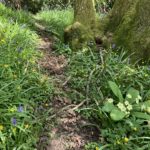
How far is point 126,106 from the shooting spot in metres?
3.71

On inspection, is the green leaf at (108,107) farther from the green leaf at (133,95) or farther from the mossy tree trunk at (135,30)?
the mossy tree trunk at (135,30)

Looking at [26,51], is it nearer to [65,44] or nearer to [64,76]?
[64,76]

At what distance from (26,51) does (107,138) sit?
6.30 ft

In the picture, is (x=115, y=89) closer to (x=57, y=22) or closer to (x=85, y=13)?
(x=85, y=13)

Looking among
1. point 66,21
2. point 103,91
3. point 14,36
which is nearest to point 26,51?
point 14,36

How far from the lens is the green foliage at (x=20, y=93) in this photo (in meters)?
3.15

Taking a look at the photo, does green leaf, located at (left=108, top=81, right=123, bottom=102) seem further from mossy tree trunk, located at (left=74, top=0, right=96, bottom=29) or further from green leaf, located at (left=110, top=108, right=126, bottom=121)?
mossy tree trunk, located at (left=74, top=0, right=96, bottom=29)

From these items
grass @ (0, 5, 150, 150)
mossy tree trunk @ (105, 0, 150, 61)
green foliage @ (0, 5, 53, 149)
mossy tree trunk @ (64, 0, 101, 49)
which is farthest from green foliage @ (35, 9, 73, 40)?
green foliage @ (0, 5, 53, 149)

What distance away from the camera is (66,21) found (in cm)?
845

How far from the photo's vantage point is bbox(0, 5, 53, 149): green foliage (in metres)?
3.15

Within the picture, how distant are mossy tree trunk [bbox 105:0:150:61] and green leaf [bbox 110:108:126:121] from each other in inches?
63.3

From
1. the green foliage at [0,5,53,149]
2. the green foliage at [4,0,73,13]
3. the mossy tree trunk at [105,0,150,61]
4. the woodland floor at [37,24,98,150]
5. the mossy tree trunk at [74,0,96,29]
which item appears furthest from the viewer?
the green foliage at [4,0,73,13]

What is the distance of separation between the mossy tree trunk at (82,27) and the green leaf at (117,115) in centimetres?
218

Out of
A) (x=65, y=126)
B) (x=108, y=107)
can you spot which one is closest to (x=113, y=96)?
(x=108, y=107)
